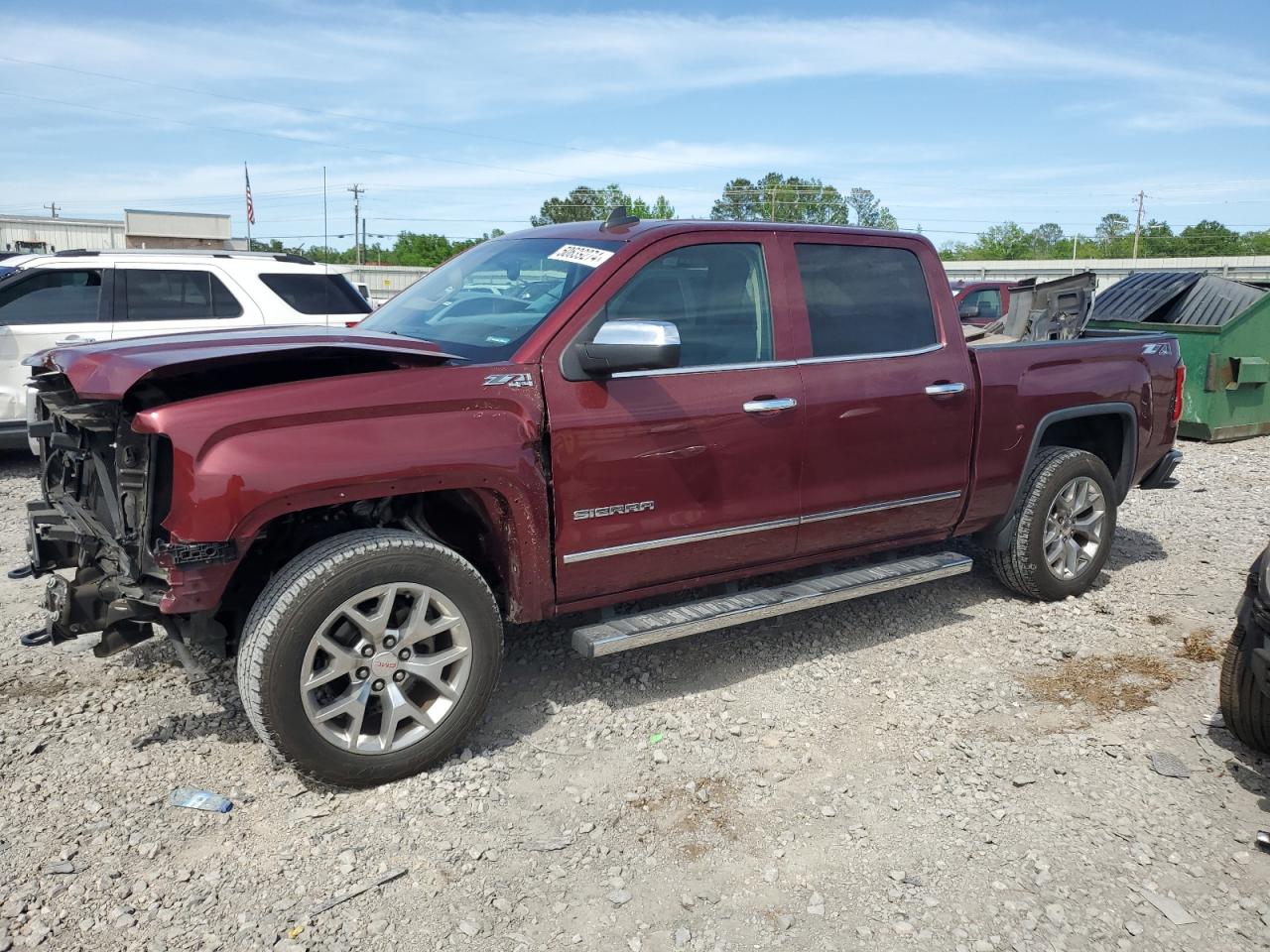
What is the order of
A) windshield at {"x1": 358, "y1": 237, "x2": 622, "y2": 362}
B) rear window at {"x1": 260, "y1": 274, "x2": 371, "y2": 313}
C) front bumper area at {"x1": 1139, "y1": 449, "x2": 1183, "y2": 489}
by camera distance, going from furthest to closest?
1. rear window at {"x1": 260, "y1": 274, "x2": 371, "y2": 313}
2. front bumper area at {"x1": 1139, "y1": 449, "x2": 1183, "y2": 489}
3. windshield at {"x1": 358, "y1": 237, "x2": 622, "y2": 362}

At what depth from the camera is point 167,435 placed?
296cm

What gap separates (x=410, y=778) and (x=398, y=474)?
3.61 feet

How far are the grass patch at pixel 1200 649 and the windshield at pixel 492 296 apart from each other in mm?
3415

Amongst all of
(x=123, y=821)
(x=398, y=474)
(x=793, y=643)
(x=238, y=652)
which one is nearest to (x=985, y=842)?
(x=793, y=643)

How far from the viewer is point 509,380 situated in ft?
11.6

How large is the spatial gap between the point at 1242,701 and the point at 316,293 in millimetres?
7635

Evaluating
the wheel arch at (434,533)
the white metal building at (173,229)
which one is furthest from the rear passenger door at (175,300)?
the white metal building at (173,229)

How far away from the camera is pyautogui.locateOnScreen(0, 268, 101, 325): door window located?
8039 mm

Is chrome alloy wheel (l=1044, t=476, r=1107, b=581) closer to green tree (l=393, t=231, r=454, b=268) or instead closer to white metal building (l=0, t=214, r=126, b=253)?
white metal building (l=0, t=214, r=126, b=253)

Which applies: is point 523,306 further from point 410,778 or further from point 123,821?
point 123,821

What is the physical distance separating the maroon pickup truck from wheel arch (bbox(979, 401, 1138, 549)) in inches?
5.0

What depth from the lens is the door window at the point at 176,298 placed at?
8.30 meters

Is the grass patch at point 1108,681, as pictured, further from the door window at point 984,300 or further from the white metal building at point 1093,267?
the white metal building at point 1093,267

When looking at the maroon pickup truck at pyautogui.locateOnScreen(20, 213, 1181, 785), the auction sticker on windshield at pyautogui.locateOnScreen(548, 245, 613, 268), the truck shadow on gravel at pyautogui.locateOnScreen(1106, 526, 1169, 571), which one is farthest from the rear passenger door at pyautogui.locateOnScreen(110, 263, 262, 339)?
the truck shadow on gravel at pyautogui.locateOnScreen(1106, 526, 1169, 571)
